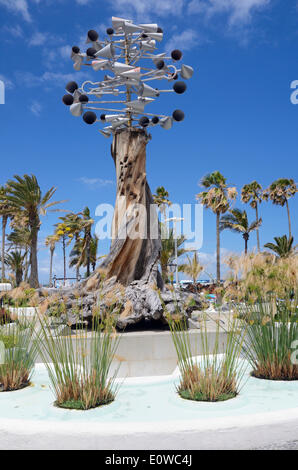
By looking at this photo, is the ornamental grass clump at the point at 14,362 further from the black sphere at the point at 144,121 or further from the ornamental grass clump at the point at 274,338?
the black sphere at the point at 144,121

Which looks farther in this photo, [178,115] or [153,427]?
[178,115]

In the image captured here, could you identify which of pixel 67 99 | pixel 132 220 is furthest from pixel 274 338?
pixel 67 99

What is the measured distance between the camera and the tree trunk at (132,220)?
9.55 m

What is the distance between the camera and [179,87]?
33.6 feet

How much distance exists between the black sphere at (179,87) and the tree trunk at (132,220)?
4.77 ft

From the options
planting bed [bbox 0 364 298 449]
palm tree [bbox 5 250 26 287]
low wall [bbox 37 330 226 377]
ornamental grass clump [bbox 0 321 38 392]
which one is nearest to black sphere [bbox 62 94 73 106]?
low wall [bbox 37 330 226 377]

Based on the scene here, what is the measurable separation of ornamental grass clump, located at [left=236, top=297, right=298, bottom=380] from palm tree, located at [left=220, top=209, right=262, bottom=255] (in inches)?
1219

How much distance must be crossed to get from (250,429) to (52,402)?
183 cm

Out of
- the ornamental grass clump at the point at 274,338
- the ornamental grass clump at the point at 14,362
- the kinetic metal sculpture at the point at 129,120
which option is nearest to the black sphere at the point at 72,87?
the kinetic metal sculpture at the point at 129,120

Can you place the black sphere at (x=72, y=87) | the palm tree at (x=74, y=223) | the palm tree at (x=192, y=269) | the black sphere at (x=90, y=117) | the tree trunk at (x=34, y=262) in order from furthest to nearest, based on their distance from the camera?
the palm tree at (x=74, y=223), the tree trunk at (x=34, y=262), the black sphere at (x=72, y=87), the black sphere at (x=90, y=117), the palm tree at (x=192, y=269)

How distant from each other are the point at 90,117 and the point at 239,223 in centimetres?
2674

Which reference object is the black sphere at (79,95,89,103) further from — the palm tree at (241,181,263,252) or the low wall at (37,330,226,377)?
the palm tree at (241,181,263,252)

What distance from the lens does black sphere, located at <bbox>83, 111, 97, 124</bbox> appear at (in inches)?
392

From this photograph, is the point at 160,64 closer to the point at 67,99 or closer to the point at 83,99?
the point at 83,99
